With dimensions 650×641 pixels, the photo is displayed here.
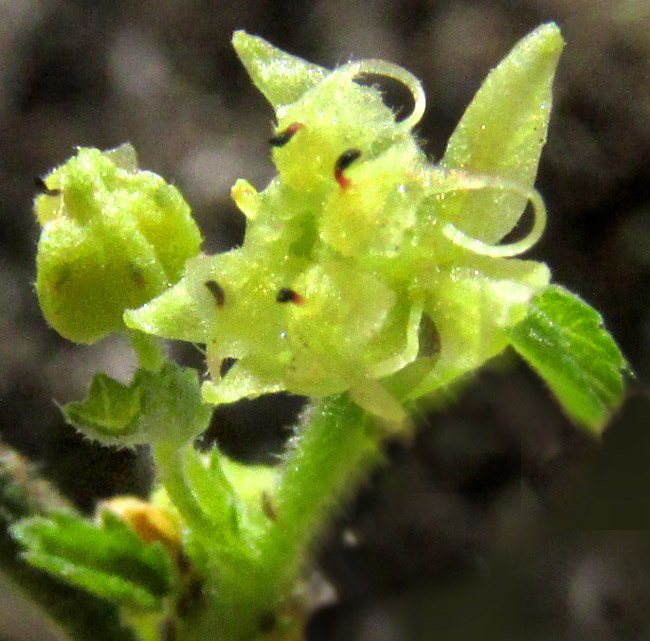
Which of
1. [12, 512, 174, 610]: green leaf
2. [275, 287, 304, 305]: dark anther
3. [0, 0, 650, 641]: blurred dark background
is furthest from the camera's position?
[0, 0, 650, 641]: blurred dark background

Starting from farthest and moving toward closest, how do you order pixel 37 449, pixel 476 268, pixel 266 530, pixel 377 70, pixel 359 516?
pixel 37 449, pixel 359 516, pixel 266 530, pixel 377 70, pixel 476 268

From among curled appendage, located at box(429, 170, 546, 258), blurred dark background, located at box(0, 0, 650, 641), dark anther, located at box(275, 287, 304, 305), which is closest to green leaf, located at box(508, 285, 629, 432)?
curled appendage, located at box(429, 170, 546, 258)

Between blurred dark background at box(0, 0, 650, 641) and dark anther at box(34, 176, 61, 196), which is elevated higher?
dark anther at box(34, 176, 61, 196)

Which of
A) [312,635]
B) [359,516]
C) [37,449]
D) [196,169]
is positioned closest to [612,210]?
[196,169]

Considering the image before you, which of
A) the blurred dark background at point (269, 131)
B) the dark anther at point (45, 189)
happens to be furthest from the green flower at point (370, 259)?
the blurred dark background at point (269, 131)

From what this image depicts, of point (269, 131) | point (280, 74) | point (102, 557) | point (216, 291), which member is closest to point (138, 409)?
point (216, 291)

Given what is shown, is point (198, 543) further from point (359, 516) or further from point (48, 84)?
point (48, 84)

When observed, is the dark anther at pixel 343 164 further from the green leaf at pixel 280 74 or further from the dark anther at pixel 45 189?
the dark anther at pixel 45 189

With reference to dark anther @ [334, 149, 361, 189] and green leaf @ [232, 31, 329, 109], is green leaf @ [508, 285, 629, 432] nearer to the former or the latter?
dark anther @ [334, 149, 361, 189]
